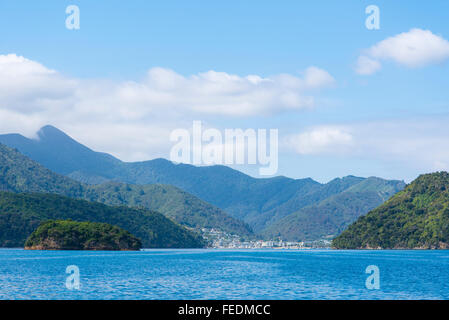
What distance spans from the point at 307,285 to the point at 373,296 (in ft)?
67.2

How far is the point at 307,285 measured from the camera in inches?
4370

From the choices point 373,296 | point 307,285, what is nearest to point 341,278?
point 307,285

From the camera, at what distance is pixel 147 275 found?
13288cm

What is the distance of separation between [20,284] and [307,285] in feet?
176
